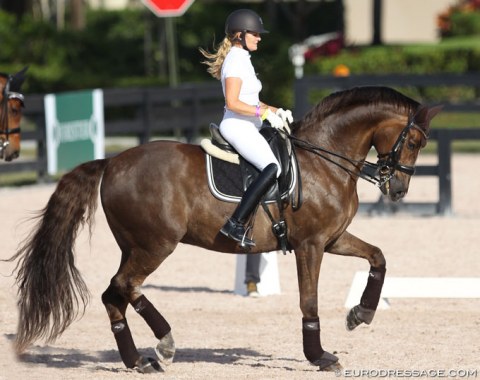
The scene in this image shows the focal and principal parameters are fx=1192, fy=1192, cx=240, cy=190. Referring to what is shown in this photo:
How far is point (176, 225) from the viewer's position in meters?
7.85

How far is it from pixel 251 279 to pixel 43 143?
8912 mm

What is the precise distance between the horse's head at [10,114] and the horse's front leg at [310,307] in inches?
215

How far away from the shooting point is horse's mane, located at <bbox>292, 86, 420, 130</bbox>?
314 inches

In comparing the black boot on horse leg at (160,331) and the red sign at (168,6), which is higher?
the red sign at (168,6)

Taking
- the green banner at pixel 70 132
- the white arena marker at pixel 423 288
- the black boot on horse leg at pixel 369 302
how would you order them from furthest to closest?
1. the green banner at pixel 70 132
2. the white arena marker at pixel 423 288
3. the black boot on horse leg at pixel 369 302

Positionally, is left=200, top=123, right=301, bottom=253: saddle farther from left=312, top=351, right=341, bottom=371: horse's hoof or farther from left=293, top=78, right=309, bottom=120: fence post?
left=293, top=78, right=309, bottom=120: fence post

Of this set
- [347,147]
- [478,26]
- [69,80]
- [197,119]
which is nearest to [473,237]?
[347,147]

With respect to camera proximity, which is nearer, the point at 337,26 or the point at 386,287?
the point at 386,287

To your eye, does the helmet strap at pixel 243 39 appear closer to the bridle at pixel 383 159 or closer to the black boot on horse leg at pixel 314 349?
the bridle at pixel 383 159

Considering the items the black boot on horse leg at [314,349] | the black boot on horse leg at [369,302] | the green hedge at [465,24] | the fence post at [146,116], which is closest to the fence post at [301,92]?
the fence post at [146,116]

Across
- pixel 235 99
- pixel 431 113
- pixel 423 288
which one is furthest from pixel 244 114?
pixel 423 288

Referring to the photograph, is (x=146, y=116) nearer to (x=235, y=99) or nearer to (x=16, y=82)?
(x=16, y=82)

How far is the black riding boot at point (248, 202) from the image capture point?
7.71m

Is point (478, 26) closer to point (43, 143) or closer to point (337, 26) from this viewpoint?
point (337, 26)
